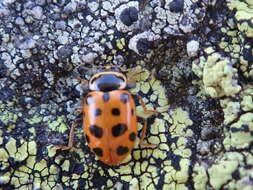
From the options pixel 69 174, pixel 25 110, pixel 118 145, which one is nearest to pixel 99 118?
pixel 118 145

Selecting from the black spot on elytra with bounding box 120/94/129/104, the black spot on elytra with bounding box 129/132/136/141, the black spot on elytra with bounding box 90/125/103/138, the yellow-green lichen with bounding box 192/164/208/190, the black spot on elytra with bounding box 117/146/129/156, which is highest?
the black spot on elytra with bounding box 120/94/129/104

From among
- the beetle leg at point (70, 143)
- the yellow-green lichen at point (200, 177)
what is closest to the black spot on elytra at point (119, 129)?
the beetle leg at point (70, 143)

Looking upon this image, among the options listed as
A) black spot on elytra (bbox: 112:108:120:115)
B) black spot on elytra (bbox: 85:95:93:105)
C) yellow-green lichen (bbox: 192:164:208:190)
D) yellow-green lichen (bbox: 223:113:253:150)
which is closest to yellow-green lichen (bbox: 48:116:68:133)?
black spot on elytra (bbox: 85:95:93:105)

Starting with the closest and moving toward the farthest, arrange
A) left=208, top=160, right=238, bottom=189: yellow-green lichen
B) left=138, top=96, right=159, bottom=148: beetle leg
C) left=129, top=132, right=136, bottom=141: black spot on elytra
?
left=208, top=160, right=238, bottom=189: yellow-green lichen → left=129, top=132, right=136, bottom=141: black spot on elytra → left=138, top=96, right=159, bottom=148: beetle leg

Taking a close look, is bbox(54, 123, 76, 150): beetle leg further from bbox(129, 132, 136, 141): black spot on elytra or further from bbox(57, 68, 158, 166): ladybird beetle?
bbox(129, 132, 136, 141): black spot on elytra

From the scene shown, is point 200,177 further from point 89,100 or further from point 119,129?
point 89,100

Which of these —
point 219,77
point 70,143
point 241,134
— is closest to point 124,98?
point 70,143

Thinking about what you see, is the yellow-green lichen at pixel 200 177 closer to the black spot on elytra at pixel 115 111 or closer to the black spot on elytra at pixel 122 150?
the black spot on elytra at pixel 122 150
